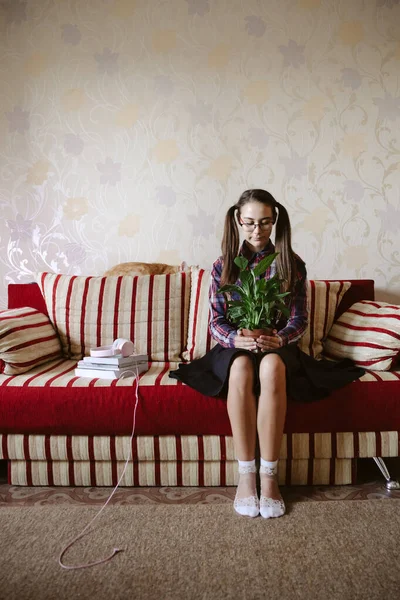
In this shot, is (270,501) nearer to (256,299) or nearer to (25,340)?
(256,299)

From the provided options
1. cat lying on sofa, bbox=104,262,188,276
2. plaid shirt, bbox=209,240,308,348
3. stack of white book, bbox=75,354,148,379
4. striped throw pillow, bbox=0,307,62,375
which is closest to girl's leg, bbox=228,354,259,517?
plaid shirt, bbox=209,240,308,348

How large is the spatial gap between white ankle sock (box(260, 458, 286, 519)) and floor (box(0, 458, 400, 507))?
0.11 meters

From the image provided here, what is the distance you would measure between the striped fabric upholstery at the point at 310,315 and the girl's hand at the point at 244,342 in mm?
347

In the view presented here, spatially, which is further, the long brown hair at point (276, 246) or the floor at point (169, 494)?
the long brown hair at point (276, 246)

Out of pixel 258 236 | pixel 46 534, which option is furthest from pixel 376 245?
pixel 46 534

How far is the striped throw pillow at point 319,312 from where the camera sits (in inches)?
85.1

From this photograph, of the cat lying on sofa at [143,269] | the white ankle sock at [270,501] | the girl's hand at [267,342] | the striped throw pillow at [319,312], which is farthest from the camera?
the cat lying on sofa at [143,269]

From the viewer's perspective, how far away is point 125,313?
2.23 meters

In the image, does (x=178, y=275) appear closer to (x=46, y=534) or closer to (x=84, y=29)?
(x=46, y=534)

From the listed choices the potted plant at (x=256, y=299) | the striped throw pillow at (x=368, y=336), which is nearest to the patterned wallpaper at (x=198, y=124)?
the striped throw pillow at (x=368, y=336)

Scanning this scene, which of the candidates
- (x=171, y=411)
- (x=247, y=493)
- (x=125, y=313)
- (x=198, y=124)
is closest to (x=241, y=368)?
(x=171, y=411)

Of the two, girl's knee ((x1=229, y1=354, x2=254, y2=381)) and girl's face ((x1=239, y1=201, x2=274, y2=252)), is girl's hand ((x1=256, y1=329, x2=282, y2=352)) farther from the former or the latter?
girl's face ((x1=239, y1=201, x2=274, y2=252))

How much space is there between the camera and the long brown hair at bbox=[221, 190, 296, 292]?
1948 millimetres

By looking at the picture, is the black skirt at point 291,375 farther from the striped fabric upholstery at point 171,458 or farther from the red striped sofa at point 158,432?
the striped fabric upholstery at point 171,458
